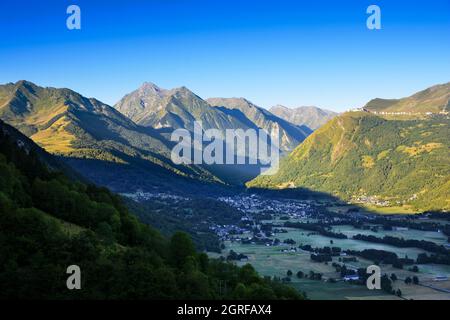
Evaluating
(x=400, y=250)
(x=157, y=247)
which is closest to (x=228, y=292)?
(x=157, y=247)

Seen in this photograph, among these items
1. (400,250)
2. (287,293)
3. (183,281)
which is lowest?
(400,250)

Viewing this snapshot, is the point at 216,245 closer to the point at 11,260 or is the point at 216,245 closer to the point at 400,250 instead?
the point at 400,250

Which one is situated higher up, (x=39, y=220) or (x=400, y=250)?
(x=39, y=220)

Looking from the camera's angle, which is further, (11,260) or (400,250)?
(400,250)

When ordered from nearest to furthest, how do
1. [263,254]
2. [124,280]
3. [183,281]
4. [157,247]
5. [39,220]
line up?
[124,280]
[183,281]
[39,220]
[157,247]
[263,254]

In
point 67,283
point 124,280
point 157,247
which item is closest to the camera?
point 67,283
